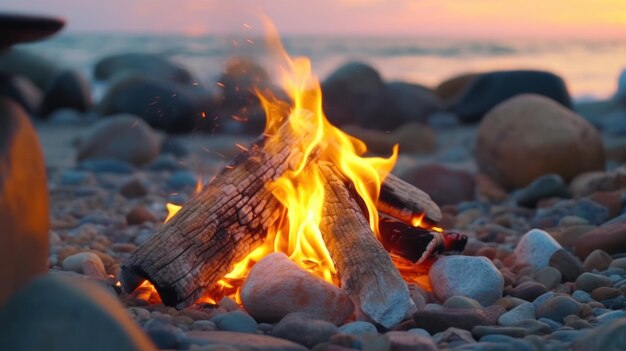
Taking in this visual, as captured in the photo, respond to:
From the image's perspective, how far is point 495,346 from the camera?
10.4 feet

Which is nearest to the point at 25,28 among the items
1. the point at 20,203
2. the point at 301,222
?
the point at 20,203

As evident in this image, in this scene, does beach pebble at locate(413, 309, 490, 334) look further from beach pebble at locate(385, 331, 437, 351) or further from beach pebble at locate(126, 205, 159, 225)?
beach pebble at locate(126, 205, 159, 225)

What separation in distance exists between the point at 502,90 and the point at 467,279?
411 inches

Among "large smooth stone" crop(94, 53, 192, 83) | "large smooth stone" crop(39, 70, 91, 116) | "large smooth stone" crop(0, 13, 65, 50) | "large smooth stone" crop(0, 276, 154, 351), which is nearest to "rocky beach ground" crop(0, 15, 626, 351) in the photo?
"large smooth stone" crop(0, 276, 154, 351)

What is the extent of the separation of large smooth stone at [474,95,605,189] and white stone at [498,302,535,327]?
4497 mm

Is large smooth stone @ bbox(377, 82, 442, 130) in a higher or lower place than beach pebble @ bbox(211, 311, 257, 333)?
lower

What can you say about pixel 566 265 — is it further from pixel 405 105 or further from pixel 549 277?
pixel 405 105

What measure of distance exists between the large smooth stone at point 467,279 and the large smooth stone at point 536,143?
4267mm

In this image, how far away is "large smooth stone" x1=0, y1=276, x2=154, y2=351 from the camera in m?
2.25

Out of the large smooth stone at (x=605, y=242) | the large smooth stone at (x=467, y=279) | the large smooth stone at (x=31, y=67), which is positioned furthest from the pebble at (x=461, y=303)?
the large smooth stone at (x=31, y=67)

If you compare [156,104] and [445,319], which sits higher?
[445,319]

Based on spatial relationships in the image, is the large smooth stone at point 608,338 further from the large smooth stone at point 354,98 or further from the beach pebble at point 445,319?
the large smooth stone at point 354,98

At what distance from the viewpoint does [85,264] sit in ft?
14.8

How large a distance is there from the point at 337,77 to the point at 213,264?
10.3 meters
